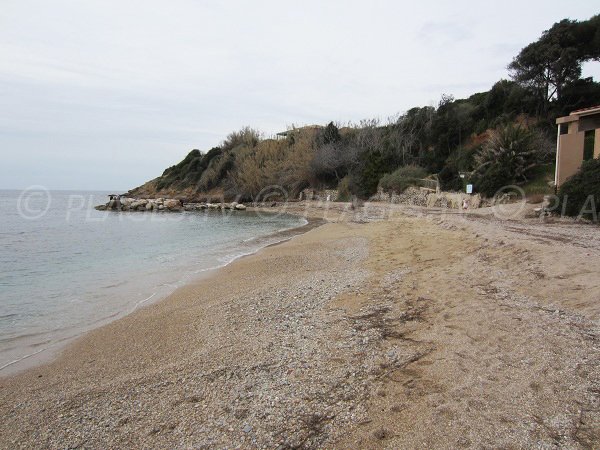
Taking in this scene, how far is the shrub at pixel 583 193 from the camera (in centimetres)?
1258

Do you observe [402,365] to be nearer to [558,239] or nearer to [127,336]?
[127,336]

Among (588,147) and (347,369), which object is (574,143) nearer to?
(588,147)

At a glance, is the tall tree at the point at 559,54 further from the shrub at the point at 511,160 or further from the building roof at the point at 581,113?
the building roof at the point at 581,113

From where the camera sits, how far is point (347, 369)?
13.6 feet

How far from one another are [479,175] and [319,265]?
49.5 feet

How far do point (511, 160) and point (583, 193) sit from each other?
745 centimetres

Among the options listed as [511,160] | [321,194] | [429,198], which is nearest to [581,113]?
[511,160]

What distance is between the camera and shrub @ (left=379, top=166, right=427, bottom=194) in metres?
28.7

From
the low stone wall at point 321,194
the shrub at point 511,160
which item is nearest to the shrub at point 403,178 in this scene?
the shrub at point 511,160

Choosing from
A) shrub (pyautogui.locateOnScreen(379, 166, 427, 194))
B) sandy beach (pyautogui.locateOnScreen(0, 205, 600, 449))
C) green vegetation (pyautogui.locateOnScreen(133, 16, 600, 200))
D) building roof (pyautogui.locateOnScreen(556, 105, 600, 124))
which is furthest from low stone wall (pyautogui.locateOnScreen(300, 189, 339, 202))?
sandy beach (pyautogui.locateOnScreen(0, 205, 600, 449))

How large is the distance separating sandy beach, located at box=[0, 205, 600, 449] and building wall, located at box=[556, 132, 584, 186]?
11137 mm

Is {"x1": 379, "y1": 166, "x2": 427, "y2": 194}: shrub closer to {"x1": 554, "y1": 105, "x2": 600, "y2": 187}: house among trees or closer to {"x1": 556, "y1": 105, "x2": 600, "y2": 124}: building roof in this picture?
{"x1": 556, "y1": 105, "x2": 600, "y2": 124}: building roof

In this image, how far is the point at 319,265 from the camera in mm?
10430

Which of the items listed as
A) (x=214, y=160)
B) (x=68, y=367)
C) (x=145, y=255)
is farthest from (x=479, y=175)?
(x=214, y=160)
